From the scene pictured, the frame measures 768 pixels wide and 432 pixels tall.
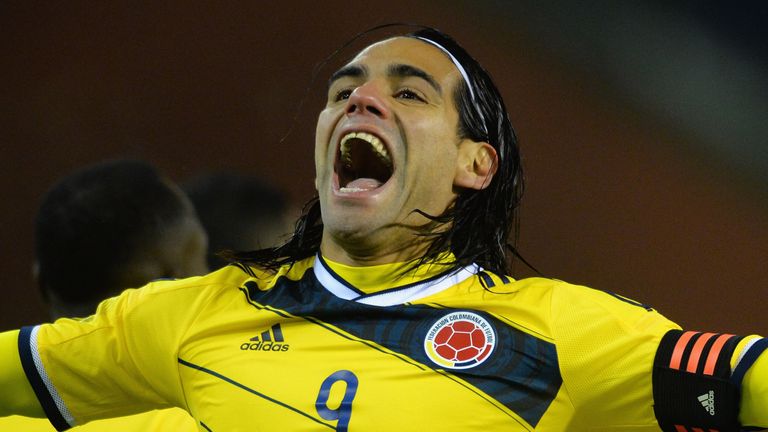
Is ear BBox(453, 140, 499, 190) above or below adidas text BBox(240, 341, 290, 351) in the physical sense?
above

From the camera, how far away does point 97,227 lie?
2514mm

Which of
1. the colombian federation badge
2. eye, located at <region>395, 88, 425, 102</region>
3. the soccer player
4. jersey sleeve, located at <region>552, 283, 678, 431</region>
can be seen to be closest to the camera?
jersey sleeve, located at <region>552, 283, 678, 431</region>

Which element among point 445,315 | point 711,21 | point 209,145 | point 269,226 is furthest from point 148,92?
point 445,315

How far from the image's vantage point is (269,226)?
9.22 ft

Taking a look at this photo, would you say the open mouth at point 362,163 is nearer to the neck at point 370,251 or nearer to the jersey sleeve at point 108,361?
the neck at point 370,251

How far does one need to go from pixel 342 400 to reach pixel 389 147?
1.52 ft

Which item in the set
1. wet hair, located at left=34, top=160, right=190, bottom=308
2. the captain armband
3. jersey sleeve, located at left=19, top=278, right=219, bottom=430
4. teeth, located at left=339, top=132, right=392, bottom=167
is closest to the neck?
teeth, located at left=339, top=132, right=392, bottom=167

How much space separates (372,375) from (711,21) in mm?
1662

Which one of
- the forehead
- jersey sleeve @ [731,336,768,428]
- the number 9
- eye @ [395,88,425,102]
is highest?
the forehead

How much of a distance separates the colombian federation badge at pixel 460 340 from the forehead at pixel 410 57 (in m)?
0.47

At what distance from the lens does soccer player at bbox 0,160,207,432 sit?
2.44 meters

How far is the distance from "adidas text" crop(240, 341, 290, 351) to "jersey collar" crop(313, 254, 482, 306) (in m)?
0.14

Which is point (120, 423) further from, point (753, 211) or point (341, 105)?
point (753, 211)

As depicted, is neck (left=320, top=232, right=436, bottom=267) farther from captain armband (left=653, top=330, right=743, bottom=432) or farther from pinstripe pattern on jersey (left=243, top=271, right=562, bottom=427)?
captain armband (left=653, top=330, right=743, bottom=432)
